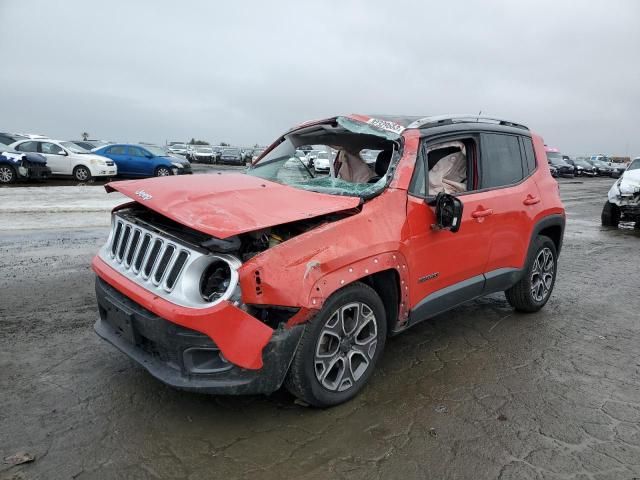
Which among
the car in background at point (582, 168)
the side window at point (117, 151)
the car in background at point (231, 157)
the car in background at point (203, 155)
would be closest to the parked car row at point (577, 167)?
the car in background at point (582, 168)

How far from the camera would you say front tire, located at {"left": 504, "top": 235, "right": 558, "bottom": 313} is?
490cm

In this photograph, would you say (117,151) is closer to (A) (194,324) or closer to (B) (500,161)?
(B) (500,161)

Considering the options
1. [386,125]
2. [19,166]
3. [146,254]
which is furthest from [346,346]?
[19,166]

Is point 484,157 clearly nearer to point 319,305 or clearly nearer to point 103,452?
point 319,305

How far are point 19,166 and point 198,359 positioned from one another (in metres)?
17.4

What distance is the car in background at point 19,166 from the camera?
16.8m

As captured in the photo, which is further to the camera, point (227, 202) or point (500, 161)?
point (500, 161)

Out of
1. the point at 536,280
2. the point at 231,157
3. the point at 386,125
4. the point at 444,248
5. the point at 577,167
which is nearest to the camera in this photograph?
the point at 444,248

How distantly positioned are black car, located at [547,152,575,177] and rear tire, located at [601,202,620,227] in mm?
28524

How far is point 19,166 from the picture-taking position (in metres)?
16.9

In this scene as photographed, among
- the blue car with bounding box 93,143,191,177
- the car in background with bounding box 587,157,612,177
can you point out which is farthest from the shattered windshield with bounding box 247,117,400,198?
the car in background with bounding box 587,157,612,177

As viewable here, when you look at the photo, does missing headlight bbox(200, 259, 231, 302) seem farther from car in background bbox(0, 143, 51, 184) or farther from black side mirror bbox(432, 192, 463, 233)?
car in background bbox(0, 143, 51, 184)

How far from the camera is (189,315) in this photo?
2588 millimetres

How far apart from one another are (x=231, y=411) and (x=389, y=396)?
107 cm
